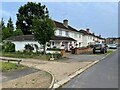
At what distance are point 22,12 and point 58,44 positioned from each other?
35.6 meters

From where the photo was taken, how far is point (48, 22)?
33.6m

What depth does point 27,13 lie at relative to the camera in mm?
83688

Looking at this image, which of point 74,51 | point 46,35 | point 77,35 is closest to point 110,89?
point 46,35

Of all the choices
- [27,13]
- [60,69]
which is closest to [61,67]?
[60,69]

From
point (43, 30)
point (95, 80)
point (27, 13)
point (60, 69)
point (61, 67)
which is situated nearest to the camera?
point (95, 80)

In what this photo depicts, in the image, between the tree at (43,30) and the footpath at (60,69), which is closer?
the footpath at (60,69)

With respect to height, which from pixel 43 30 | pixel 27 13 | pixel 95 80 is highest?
pixel 27 13

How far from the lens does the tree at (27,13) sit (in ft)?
270

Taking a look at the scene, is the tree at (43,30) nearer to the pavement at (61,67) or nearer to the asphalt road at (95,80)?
the pavement at (61,67)

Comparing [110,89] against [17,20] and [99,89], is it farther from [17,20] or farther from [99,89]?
[17,20]

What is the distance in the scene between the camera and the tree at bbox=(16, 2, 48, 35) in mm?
82375

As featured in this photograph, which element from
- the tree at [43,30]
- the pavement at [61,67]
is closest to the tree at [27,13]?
the tree at [43,30]

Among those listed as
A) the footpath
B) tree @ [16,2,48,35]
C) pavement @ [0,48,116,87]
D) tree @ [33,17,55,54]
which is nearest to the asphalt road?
the footpath

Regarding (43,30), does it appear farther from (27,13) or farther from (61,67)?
(27,13)
